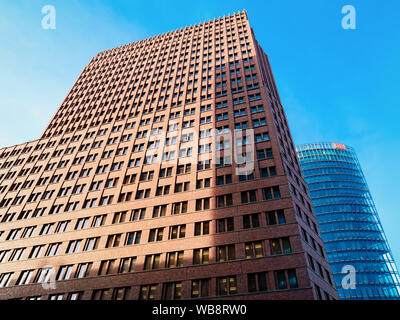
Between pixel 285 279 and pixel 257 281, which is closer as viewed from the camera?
pixel 285 279

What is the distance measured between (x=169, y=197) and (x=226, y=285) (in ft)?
51.1

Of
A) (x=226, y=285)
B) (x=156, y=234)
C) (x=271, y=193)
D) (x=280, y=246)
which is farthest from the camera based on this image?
(x=156, y=234)

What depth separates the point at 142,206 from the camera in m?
41.2

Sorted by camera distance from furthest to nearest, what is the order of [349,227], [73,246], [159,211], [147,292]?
[349,227], [73,246], [159,211], [147,292]

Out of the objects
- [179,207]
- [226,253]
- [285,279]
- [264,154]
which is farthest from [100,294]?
[264,154]

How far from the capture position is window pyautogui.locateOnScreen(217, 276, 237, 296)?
1168 inches

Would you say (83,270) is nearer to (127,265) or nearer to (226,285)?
(127,265)

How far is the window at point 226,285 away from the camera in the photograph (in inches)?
1168

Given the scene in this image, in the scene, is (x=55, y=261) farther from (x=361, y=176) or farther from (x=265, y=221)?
(x=361, y=176)

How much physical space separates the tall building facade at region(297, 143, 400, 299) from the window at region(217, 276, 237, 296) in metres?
73.9

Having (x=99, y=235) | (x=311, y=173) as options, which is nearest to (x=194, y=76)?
(x=99, y=235)

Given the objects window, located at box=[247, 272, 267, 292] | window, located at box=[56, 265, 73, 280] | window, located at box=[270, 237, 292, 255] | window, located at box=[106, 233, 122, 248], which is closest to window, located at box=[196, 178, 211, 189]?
window, located at box=[270, 237, 292, 255]

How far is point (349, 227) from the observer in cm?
9538

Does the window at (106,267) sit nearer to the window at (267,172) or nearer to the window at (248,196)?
the window at (248,196)
